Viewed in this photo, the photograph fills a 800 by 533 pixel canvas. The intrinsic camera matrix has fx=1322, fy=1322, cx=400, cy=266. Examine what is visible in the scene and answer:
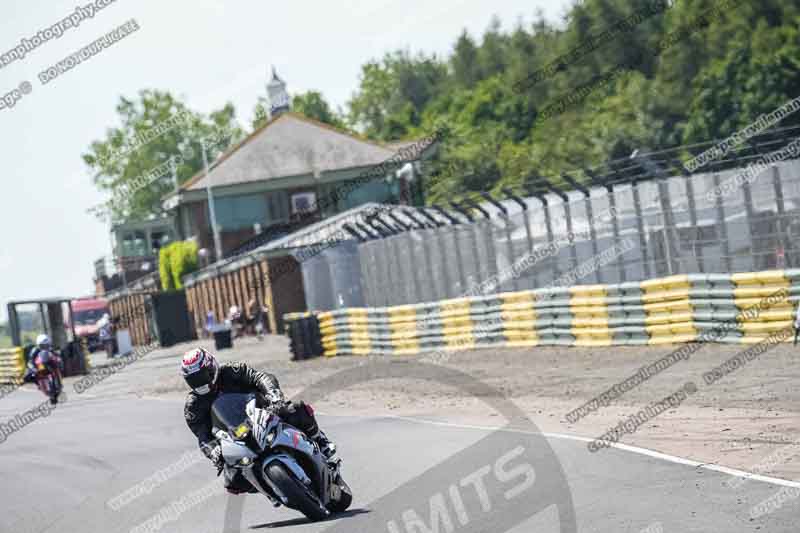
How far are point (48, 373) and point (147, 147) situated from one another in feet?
282

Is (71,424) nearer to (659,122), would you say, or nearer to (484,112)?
(659,122)

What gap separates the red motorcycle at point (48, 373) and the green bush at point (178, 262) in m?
36.0

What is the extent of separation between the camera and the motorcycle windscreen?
9.88 metres

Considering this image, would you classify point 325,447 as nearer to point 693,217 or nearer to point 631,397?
point 631,397

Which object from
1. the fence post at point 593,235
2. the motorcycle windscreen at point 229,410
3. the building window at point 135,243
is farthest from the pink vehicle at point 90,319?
the motorcycle windscreen at point 229,410

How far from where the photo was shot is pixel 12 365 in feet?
139

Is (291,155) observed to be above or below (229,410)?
above

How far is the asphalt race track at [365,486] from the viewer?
27.9 feet

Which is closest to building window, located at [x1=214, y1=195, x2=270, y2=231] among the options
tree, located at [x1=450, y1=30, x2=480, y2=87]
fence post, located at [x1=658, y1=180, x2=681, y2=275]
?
fence post, located at [x1=658, y1=180, x2=681, y2=275]

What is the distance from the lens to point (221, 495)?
12.5 meters

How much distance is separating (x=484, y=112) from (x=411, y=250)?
6999cm

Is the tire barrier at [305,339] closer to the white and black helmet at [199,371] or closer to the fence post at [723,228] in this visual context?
the fence post at [723,228]

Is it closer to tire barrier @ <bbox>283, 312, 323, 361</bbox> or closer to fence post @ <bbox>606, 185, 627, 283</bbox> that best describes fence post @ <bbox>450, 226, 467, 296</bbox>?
tire barrier @ <bbox>283, 312, 323, 361</bbox>

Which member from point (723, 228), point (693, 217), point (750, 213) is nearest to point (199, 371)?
point (750, 213)
